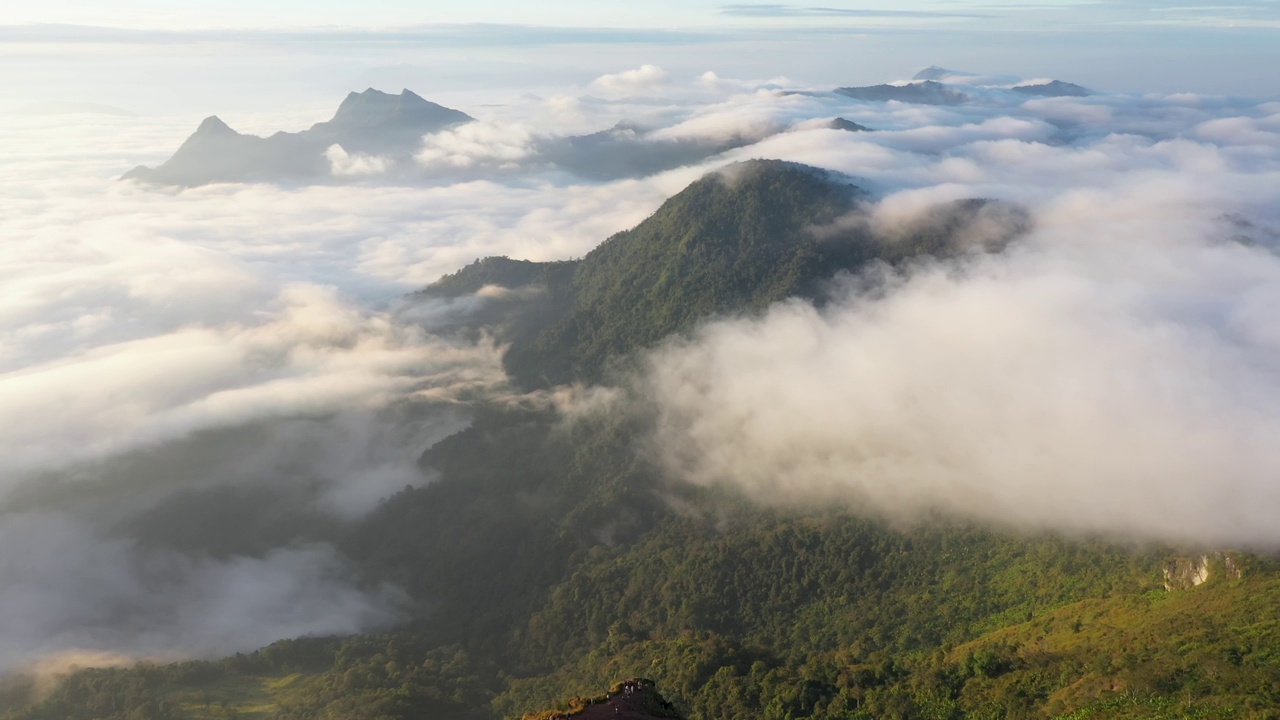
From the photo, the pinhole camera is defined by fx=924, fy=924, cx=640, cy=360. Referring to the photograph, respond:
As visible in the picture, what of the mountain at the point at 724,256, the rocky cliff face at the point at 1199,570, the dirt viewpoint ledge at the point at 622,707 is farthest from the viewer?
the mountain at the point at 724,256

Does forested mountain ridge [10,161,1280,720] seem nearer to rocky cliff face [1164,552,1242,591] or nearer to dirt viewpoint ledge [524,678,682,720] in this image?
rocky cliff face [1164,552,1242,591]

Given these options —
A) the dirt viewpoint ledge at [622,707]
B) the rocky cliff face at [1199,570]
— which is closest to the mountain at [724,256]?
the rocky cliff face at [1199,570]

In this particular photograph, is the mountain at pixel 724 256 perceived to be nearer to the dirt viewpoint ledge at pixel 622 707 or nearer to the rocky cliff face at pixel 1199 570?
the rocky cliff face at pixel 1199 570

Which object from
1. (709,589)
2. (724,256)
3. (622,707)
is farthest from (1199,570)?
(724,256)

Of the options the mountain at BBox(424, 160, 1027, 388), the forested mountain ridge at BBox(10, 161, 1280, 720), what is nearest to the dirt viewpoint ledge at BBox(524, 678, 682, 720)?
the forested mountain ridge at BBox(10, 161, 1280, 720)

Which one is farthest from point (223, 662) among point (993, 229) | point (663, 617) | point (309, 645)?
point (993, 229)

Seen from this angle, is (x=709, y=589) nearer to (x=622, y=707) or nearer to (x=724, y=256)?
(x=622, y=707)

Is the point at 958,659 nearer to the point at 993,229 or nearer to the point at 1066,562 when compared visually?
the point at 1066,562
